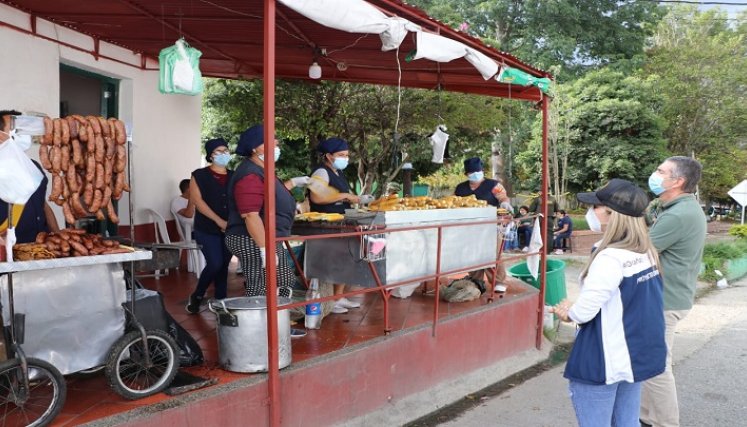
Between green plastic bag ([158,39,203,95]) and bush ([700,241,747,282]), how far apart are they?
12.0 metres

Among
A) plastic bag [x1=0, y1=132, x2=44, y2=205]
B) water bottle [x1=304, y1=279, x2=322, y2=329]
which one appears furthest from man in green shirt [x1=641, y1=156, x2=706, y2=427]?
plastic bag [x1=0, y1=132, x2=44, y2=205]

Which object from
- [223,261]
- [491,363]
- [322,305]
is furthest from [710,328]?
[223,261]

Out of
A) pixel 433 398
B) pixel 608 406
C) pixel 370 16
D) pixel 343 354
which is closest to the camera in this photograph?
pixel 608 406

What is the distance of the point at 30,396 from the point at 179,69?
2269 millimetres

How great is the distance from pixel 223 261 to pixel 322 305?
1022mm

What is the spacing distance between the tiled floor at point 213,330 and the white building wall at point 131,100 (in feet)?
3.95

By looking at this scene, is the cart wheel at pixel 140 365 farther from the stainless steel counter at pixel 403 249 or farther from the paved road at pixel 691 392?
the paved road at pixel 691 392

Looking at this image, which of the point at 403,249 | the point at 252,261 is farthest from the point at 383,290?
the point at 252,261

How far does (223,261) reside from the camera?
18.0ft

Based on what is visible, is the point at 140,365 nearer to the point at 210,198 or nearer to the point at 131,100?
the point at 210,198

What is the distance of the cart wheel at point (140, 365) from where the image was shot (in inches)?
129

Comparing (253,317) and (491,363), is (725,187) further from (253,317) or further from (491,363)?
(253,317)

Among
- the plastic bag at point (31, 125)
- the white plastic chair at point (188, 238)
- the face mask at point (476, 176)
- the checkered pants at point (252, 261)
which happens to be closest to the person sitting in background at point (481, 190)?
the face mask at point (476, 176)

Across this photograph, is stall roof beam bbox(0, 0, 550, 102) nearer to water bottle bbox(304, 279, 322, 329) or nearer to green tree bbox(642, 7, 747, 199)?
water bottle bbox(304, 279, 322, 329)
